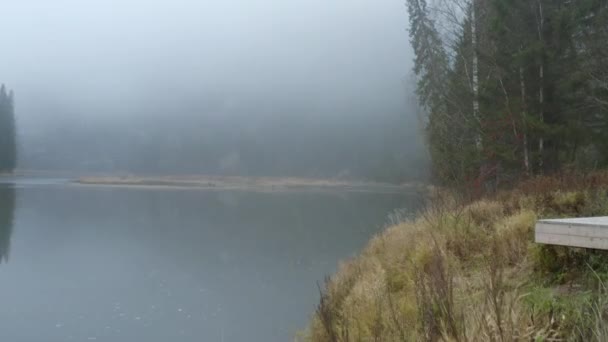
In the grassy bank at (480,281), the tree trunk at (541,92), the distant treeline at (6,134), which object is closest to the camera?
the grassy bank at (480,281)

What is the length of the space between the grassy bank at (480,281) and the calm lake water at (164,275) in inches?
95.4

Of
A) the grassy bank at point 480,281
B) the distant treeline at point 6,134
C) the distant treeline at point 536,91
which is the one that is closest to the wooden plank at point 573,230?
the grassy bank at point 480,281

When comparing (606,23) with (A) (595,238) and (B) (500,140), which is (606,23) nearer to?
(B) (500,140)

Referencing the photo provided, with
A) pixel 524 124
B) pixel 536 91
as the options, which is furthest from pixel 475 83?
pixel 524 124

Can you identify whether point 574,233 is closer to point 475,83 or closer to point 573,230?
point 573,230

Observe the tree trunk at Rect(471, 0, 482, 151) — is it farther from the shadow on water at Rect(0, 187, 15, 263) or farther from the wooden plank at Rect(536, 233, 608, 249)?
the shadow on water at Rect(0, 187, 15, 263)

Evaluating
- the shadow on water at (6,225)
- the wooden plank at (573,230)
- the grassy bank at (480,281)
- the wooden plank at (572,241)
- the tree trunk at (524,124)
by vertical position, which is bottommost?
the shadow on water at (6,225)

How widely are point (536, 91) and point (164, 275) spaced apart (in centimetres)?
1130

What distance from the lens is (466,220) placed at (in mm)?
9359

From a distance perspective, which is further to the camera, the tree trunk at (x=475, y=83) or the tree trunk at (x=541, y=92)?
the tree trunk at (x=475, y=83)

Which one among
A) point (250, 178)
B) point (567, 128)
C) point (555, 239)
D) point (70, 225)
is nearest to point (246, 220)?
point (70, 225)

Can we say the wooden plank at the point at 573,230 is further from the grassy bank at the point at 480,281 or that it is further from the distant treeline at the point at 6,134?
the distant treeline at the point at 6,134

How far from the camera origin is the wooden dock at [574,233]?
16.5 feet

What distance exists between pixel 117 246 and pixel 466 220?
13.7 metres
